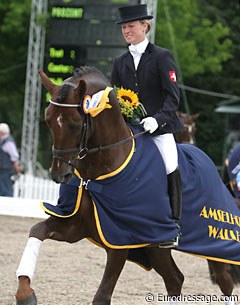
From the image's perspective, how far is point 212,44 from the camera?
2845cm

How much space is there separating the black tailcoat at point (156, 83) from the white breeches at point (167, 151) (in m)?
0.07

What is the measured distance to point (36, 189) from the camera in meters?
16.0

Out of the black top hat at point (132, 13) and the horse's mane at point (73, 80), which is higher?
the black top hat at point (132, 13)

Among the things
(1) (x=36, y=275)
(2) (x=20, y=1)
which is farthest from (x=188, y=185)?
(2) (x=20, y=1)

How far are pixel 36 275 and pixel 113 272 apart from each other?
3.04 meters

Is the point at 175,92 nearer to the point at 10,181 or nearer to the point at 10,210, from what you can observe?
the point at 10,210

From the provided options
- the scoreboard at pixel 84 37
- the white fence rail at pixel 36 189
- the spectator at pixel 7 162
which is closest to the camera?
the spectator at pixel 7 162

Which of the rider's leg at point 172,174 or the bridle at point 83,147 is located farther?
the rider's leg at point 172,174

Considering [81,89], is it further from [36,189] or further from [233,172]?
[36,189]

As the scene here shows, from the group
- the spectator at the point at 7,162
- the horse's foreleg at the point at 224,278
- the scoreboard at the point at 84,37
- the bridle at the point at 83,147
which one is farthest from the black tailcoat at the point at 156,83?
the scoreboard at the point at 84,37

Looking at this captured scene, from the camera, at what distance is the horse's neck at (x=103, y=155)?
6.05m

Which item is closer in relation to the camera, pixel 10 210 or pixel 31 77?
pixel 10 210

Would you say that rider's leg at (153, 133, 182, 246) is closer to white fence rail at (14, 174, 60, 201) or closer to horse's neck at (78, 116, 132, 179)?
horse's neck at (78, 116, 132, 179)

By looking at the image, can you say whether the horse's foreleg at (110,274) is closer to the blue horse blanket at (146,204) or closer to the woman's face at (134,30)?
the blue horse blanket at (146,204)
